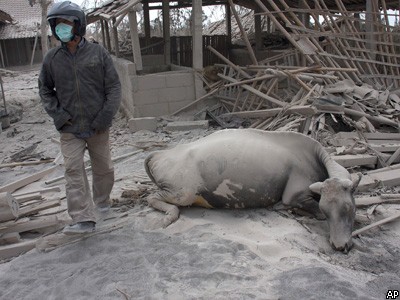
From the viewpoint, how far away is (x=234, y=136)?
5.20 meters

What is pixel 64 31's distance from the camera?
14.3 ft

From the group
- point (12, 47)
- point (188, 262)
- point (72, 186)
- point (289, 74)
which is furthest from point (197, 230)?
point (12, 47)

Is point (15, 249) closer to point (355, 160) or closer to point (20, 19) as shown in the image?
point (355, 160)

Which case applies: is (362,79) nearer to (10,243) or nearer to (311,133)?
(311,133)

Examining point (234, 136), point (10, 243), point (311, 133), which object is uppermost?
point (234, 136)

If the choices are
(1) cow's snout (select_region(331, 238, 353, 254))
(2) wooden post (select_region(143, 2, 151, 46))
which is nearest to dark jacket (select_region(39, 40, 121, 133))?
→ (1) cow's snout (select_region(331, 238, 353, 254))

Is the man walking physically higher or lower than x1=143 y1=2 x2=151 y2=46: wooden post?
lower

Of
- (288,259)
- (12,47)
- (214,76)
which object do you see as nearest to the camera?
(288,259)

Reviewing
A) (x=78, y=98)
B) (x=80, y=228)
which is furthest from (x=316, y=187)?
(x=78, y=98)

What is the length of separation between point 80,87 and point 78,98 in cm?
12

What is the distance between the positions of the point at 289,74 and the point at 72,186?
5.68m

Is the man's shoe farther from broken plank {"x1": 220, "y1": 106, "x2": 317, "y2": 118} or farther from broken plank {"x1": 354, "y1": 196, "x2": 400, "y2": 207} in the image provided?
broken plank {"x1": 220, "y1": 106, "x2": 317, "y2": 118}

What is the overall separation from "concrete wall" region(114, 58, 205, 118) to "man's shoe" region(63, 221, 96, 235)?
636 cm

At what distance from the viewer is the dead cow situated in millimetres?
4867
